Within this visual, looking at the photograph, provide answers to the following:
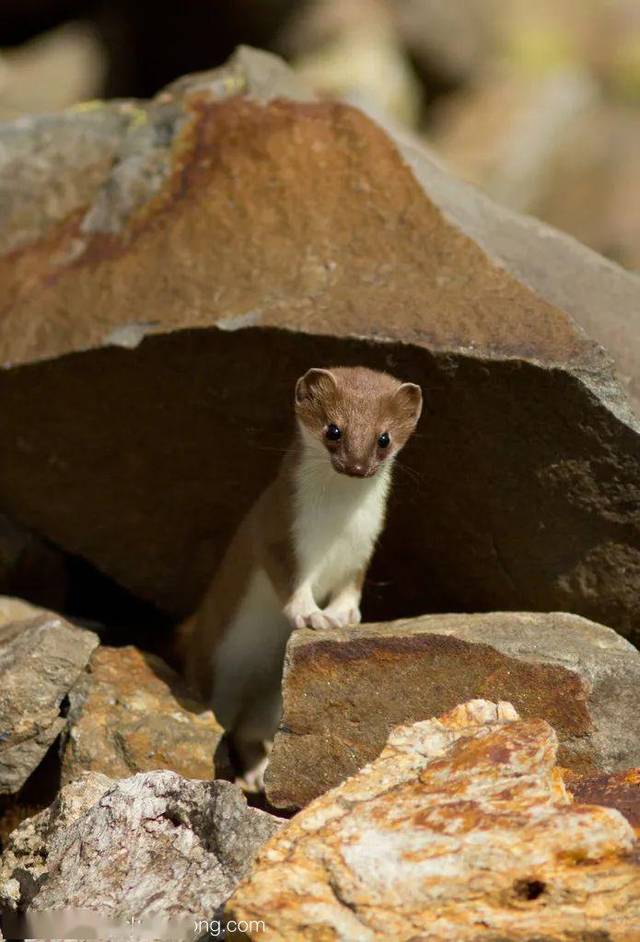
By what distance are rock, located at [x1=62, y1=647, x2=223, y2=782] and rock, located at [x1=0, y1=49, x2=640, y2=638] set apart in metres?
1.01

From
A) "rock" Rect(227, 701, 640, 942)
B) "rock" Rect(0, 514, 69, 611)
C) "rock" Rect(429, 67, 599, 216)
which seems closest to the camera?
"rock" Rect(227, 701, 640, 942)

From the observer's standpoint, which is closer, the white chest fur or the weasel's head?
the weasel's head

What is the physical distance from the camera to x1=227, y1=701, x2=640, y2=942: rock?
3301 millimetres

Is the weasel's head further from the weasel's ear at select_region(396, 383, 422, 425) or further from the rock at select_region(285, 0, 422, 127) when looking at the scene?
the rock at select_region(285, 0, 422, 127)

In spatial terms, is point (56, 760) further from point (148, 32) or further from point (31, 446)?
point (148, 32)

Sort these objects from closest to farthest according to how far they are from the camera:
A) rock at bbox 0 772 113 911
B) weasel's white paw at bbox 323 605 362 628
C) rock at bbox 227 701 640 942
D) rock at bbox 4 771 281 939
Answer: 1. rock at bbox 227 701 640 942
2. rock at bbox 4 771 281 939
3. rock at bbox 0 772 113 911
4. weasel's white paw at bbox 323 605 362 628

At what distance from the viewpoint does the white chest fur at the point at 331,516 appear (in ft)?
17.3

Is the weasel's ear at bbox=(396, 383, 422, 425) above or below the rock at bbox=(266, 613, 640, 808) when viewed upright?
above

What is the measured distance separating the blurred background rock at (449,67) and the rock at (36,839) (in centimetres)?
880

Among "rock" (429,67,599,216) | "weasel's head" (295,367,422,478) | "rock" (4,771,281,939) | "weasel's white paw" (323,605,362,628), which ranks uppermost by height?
"weasel's head" (295,367,422,478)

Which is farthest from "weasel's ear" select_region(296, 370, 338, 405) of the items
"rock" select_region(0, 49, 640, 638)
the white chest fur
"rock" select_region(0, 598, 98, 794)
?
"rock" select_region(0, 598, 98, 794)

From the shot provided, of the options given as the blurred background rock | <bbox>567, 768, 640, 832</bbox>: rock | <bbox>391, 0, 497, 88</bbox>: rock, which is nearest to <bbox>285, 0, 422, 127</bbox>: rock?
the blurred background rock

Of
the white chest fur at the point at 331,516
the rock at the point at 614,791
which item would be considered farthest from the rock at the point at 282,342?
the rock at the point at 614,791

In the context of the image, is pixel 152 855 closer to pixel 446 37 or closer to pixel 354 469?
pixel 354 469
